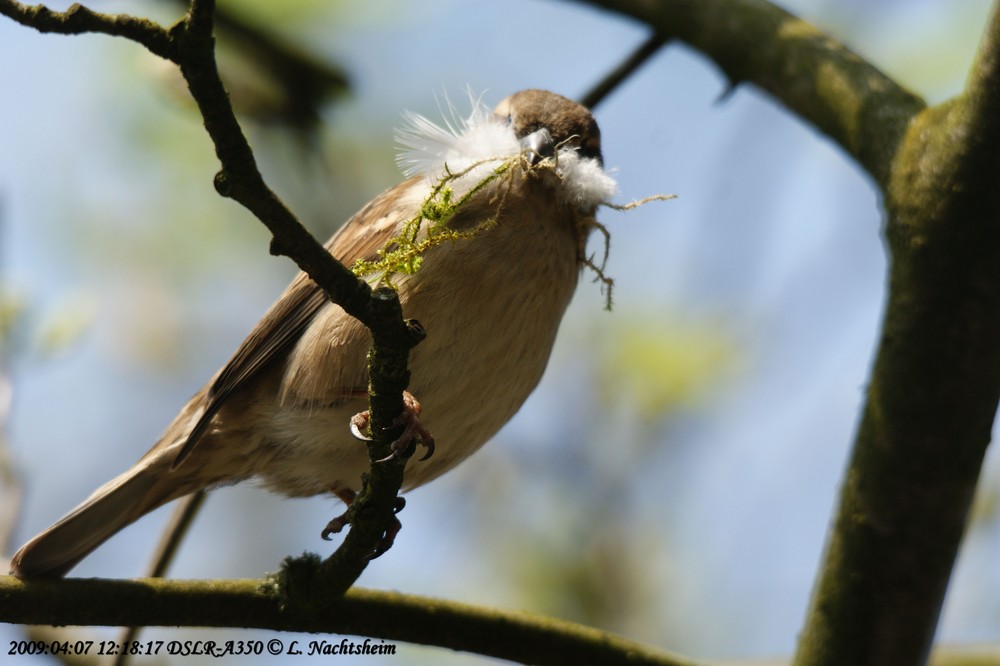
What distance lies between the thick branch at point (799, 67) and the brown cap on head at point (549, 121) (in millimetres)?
600

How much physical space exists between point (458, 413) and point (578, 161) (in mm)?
1101

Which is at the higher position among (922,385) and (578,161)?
(578,161)

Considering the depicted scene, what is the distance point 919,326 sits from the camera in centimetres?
335

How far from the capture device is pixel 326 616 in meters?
3.47

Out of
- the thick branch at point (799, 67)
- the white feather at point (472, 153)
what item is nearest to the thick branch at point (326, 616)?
the white feather at point (472, 153)

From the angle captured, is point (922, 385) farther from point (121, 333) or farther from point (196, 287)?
point (121, 333)

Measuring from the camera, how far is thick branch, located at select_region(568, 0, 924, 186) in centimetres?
380

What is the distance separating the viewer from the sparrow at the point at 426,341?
11.8ft

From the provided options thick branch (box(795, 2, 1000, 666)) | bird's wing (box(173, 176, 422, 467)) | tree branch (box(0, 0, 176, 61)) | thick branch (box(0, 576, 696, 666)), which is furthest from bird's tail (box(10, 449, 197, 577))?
thick branch (box(795, 2, 1000, 666))

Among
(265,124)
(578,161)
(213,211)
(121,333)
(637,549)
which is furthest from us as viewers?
(121,333)

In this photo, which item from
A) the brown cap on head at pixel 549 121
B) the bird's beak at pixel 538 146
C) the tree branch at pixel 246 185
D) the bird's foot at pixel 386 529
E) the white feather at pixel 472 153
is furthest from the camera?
the brown cap on head at pixel 549 121

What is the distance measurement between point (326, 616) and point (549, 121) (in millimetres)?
2232

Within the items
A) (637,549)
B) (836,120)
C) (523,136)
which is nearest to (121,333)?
(637,549)

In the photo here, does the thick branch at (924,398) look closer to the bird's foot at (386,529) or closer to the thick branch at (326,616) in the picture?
the thick branch at (326,616)
